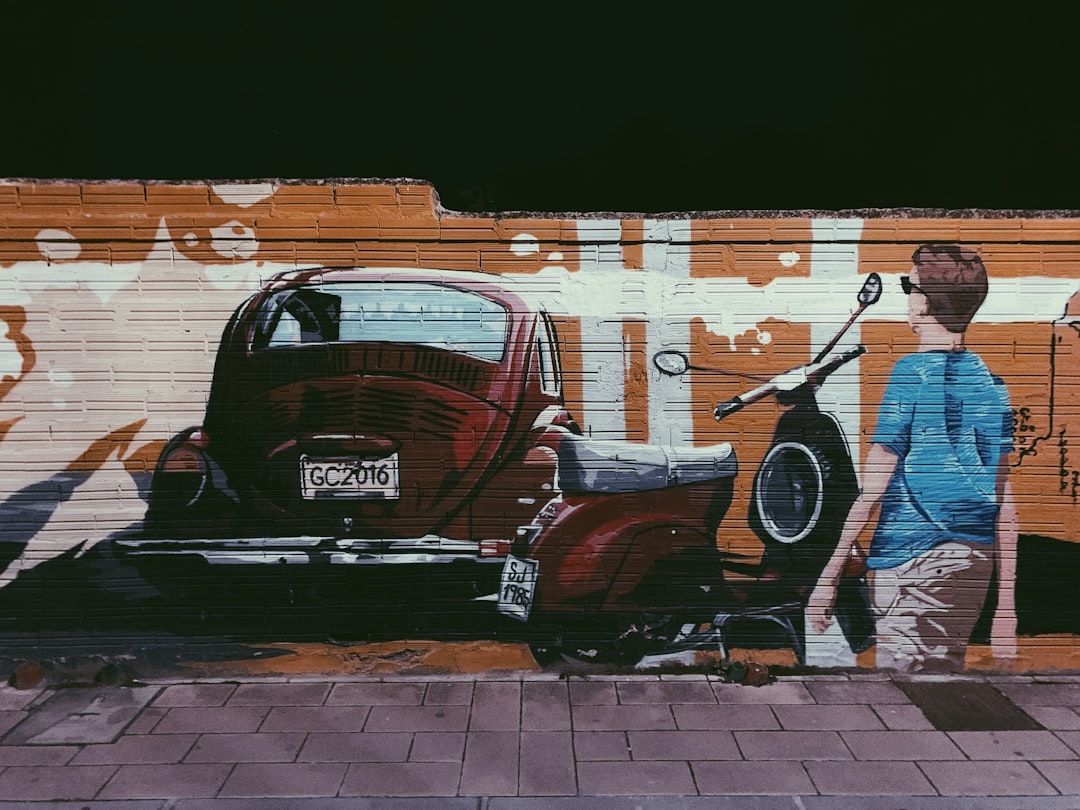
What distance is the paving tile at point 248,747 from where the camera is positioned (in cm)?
398

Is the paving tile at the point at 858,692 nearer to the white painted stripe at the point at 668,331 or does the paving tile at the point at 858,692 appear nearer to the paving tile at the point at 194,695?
the white painted stripe at the point at 668,331

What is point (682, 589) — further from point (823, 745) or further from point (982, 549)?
point (982, 549)

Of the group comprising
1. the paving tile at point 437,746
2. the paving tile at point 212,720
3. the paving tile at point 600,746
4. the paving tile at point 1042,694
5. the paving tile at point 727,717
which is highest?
the paving tile at point 212,720

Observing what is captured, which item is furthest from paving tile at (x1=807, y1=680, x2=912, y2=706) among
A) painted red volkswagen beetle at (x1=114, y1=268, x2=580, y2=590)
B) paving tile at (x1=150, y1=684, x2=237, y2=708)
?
paving tile at (x1=150, y1=684, x2=237, y2=708)

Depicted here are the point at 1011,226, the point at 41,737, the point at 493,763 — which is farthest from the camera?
the point at 1011,226

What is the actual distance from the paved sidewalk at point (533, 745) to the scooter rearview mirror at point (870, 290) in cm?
246

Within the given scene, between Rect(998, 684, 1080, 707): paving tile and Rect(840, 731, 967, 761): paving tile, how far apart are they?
33.1 inches

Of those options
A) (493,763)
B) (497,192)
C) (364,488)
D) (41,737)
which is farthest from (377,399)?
(41,737)

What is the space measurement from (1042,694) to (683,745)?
2.48 metres

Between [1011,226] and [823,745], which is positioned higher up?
[1011,226]

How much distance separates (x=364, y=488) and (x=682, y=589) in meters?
2.19

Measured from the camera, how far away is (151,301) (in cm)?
480

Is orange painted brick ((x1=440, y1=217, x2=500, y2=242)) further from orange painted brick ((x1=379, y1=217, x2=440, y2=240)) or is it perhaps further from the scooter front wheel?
the scooter front wheel

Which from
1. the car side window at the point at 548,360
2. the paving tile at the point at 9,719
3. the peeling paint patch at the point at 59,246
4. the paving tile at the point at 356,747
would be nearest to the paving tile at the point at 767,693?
the paving tile at the point at 356,747
